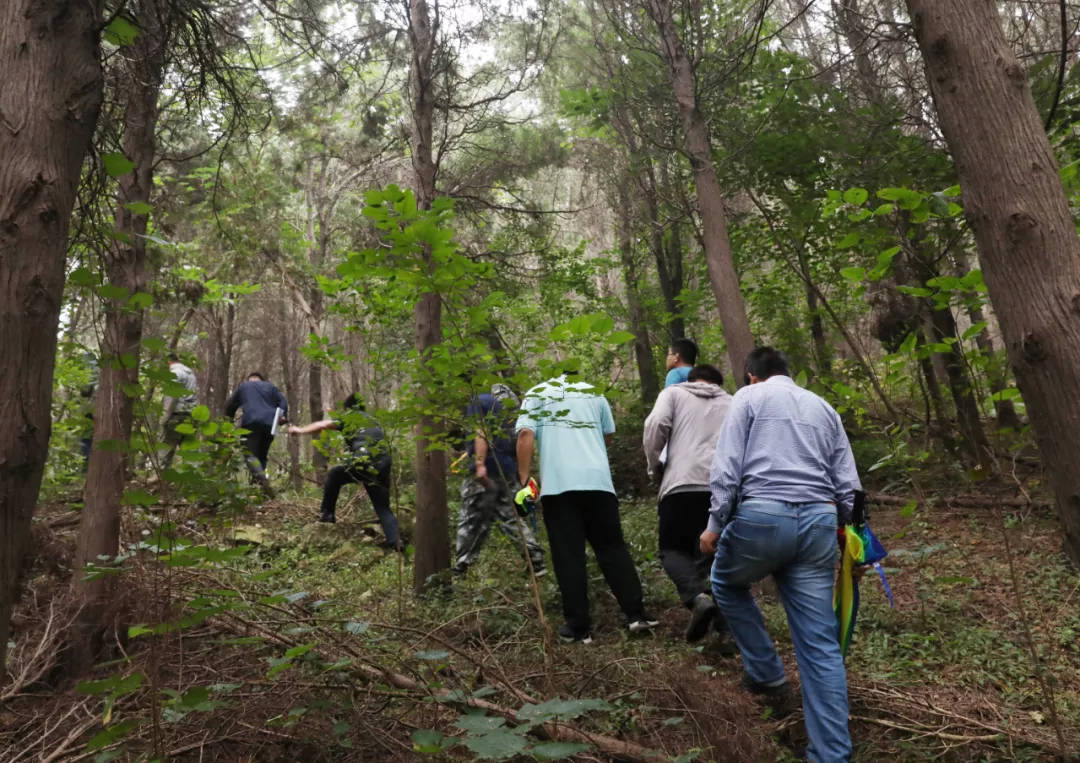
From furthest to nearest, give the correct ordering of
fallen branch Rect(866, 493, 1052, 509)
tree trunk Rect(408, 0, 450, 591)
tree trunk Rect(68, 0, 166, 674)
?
1. fallen branch Rect(866, 493, 1052, 509)
2. tree trunk Rect(408, 0, 450, 591)
3. tree trunk Rect(68, 0, 166, 674)

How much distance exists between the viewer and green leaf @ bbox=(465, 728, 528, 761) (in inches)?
72.4

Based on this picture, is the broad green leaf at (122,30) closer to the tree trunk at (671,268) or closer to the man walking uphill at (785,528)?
the man walking uphill at (785,528)

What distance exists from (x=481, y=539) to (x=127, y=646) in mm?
3267

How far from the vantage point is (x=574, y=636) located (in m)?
4.63

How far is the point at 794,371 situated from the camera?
33.6 ft

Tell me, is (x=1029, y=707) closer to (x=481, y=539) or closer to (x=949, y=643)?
(x=949, y=643)

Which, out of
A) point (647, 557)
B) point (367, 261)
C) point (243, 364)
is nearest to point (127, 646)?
point (367, 261)

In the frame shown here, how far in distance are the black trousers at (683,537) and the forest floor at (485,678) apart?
1.42 ft

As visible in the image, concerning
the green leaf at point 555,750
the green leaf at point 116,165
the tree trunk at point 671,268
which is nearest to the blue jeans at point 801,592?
the green leaf at point 555,750

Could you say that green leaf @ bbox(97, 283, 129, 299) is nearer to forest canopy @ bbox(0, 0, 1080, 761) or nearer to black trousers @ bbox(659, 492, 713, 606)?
forest canopy @ bbox(0, 0, 1080, 761)

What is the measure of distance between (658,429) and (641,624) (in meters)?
1.36

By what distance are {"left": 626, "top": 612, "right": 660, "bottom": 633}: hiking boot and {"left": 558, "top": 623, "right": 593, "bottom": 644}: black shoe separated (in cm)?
30

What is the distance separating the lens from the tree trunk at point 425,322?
19.4 feet

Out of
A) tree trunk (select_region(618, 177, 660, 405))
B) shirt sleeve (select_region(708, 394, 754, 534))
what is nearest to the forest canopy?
shirt sleeve (select_region(708, 394, 754, 534))
